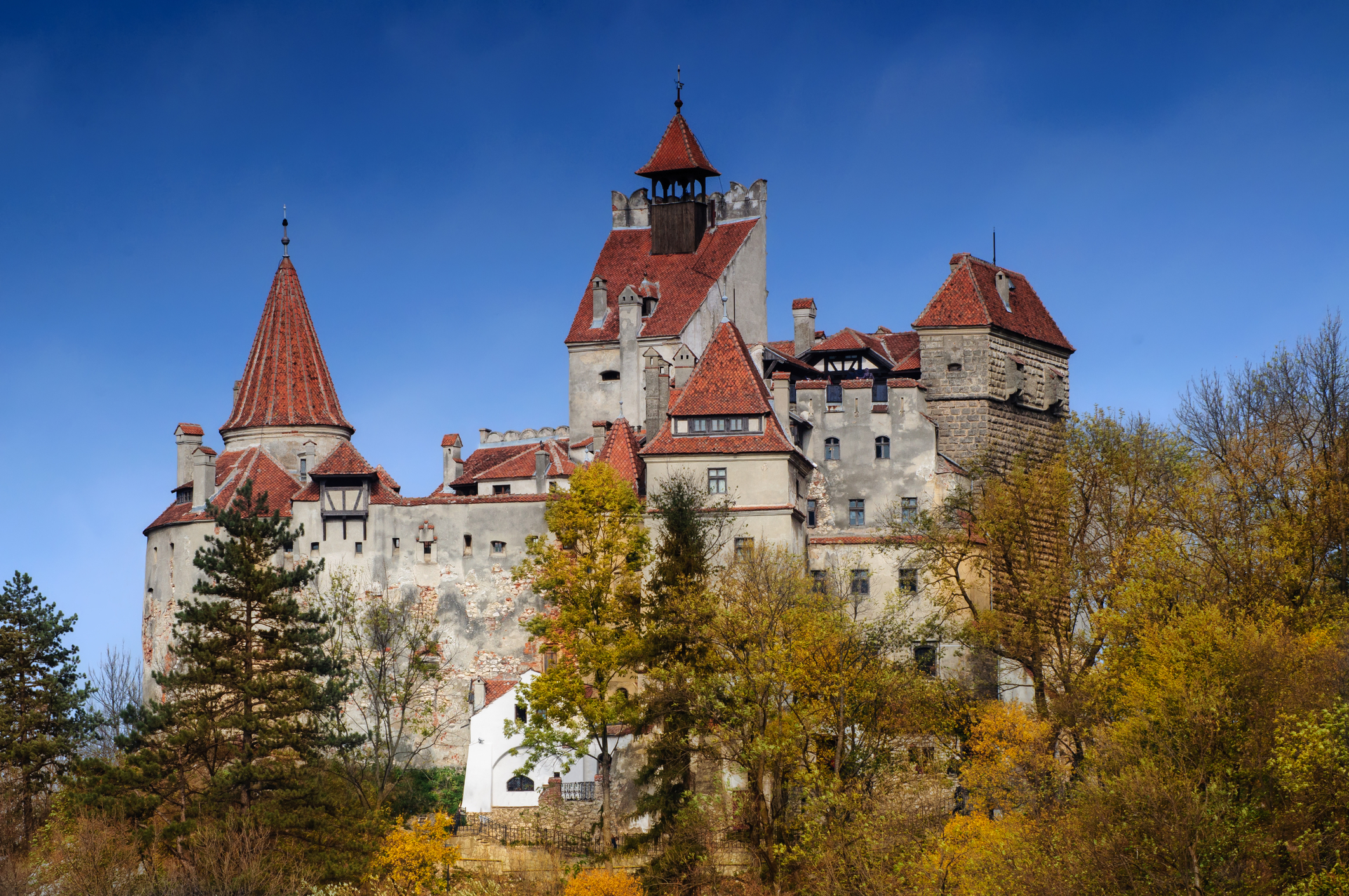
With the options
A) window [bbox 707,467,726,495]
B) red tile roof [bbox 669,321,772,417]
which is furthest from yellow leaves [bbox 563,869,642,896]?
red tile roof [bbox 669,321,772,417]

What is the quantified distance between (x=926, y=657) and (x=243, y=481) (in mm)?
26021

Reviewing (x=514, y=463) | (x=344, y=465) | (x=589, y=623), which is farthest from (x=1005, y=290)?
(x=344, y=465)

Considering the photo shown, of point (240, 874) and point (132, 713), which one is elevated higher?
point (132, 713)

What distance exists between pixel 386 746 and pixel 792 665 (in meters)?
15.8

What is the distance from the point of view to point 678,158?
77.5 m

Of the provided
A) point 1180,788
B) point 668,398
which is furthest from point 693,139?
point 1180,788

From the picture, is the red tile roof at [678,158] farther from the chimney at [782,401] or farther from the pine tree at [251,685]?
the pine tree at [251,685]

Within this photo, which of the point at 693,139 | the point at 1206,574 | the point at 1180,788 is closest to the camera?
the point at 1180,788

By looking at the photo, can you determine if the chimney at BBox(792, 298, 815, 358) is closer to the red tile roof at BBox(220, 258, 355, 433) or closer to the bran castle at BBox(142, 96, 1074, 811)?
the bran castle at BBox(142, 96, 1074, 811)

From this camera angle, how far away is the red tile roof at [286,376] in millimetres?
72875

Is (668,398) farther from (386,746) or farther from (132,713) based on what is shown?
(132,713)

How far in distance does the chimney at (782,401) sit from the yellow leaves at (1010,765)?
41.5ft

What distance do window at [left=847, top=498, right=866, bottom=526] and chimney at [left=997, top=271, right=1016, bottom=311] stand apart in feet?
29.7

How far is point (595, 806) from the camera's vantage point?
2277 inches
